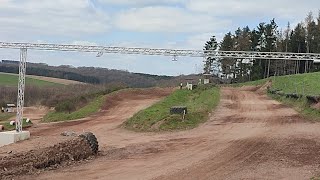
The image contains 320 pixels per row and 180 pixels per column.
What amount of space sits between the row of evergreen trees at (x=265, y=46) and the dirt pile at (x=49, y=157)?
65.6 meters

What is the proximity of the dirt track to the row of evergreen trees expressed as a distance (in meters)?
56.4

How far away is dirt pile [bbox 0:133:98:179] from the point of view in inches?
571

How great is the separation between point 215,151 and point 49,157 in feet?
21.1

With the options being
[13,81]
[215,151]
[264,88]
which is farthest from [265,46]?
[215,151]

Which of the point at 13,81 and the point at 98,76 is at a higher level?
the point at 98,76

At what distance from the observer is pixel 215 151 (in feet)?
60.8

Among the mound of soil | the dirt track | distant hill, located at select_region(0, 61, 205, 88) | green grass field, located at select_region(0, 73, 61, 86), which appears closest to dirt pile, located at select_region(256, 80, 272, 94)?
the dirt track

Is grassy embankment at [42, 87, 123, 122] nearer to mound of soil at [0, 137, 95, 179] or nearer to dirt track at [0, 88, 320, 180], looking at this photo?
dirt track at [0, 88, 320, 180]

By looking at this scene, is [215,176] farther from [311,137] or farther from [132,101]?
[132,101]

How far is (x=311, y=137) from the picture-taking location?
2117cm

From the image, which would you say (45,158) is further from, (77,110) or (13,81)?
(13,81)

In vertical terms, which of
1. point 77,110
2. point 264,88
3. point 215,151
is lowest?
point 77,110

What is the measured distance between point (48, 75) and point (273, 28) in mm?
48389

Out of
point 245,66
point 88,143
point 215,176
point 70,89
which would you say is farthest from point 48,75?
point 215,176
